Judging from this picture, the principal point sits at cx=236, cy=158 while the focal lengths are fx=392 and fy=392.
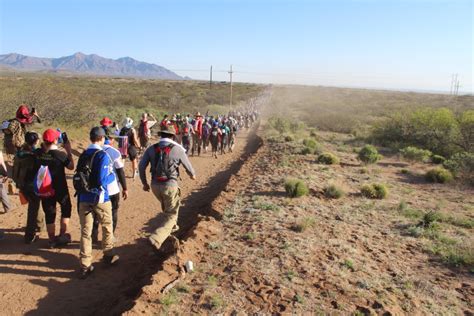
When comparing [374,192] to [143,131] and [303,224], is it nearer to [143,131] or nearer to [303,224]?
[303,224]

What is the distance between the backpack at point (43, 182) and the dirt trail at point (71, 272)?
3.34ft

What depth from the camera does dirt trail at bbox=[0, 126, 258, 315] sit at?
484cm

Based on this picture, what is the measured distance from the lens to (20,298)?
16.3ft

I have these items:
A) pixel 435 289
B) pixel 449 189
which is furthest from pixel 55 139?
pixel 449 189

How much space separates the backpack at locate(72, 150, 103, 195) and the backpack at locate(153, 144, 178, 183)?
2.71ft

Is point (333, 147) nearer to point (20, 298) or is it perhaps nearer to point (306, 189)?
point (306, 189)

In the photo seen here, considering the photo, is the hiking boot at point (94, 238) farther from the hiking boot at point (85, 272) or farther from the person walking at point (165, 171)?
the person walking at point (165, 171)

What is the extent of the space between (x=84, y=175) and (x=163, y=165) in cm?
106

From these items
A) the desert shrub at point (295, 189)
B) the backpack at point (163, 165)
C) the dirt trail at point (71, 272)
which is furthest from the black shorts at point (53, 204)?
the desert shrub at point (295, 189)

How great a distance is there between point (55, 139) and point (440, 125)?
2322cm

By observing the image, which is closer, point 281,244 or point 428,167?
point 281,244

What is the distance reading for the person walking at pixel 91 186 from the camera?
525cm

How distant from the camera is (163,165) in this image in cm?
560

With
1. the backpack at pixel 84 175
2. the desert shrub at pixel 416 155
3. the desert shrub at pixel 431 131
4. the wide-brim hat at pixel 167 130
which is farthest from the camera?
the desert shrub at pixel 431 131
